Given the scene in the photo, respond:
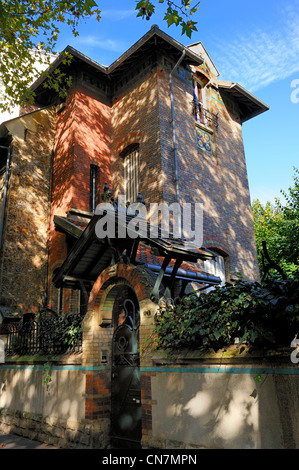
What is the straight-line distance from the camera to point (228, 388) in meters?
4.32

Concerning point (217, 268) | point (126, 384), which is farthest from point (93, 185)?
point (126, 384)

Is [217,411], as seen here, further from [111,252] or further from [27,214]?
[27,214]

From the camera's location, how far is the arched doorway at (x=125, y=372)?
6.13 m

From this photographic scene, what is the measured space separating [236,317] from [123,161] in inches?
399

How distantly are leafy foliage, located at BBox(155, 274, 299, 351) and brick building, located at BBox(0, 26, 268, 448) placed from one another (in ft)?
15.9

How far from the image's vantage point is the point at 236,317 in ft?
13.9

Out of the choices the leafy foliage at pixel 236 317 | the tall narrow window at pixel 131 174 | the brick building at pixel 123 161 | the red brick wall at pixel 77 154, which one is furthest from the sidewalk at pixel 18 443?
the tall narrow window at pixel 131 174

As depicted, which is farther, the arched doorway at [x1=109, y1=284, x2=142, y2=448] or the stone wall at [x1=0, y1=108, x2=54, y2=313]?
the stone wall at [x1=0, y1=108, x2=54, y2=313]

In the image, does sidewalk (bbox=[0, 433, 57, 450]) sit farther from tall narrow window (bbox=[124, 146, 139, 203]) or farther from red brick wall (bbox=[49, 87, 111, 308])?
tall narrow window (bbox=[124, 146, 139, 203])

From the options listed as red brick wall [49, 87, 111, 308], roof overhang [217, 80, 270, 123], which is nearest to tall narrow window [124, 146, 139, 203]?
red brick wall [49, 87, 111, 308]

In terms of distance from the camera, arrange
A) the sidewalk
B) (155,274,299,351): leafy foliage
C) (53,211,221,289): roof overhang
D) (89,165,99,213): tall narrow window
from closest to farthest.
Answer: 1. (155,274,299,351): leafy foliage
2. (53,211,221,289): roof overhang
3. the sidewalk
4. (89,165,99,213): tall narrow window

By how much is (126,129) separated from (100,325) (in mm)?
8380

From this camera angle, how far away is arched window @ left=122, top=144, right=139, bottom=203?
12539 millimetres
